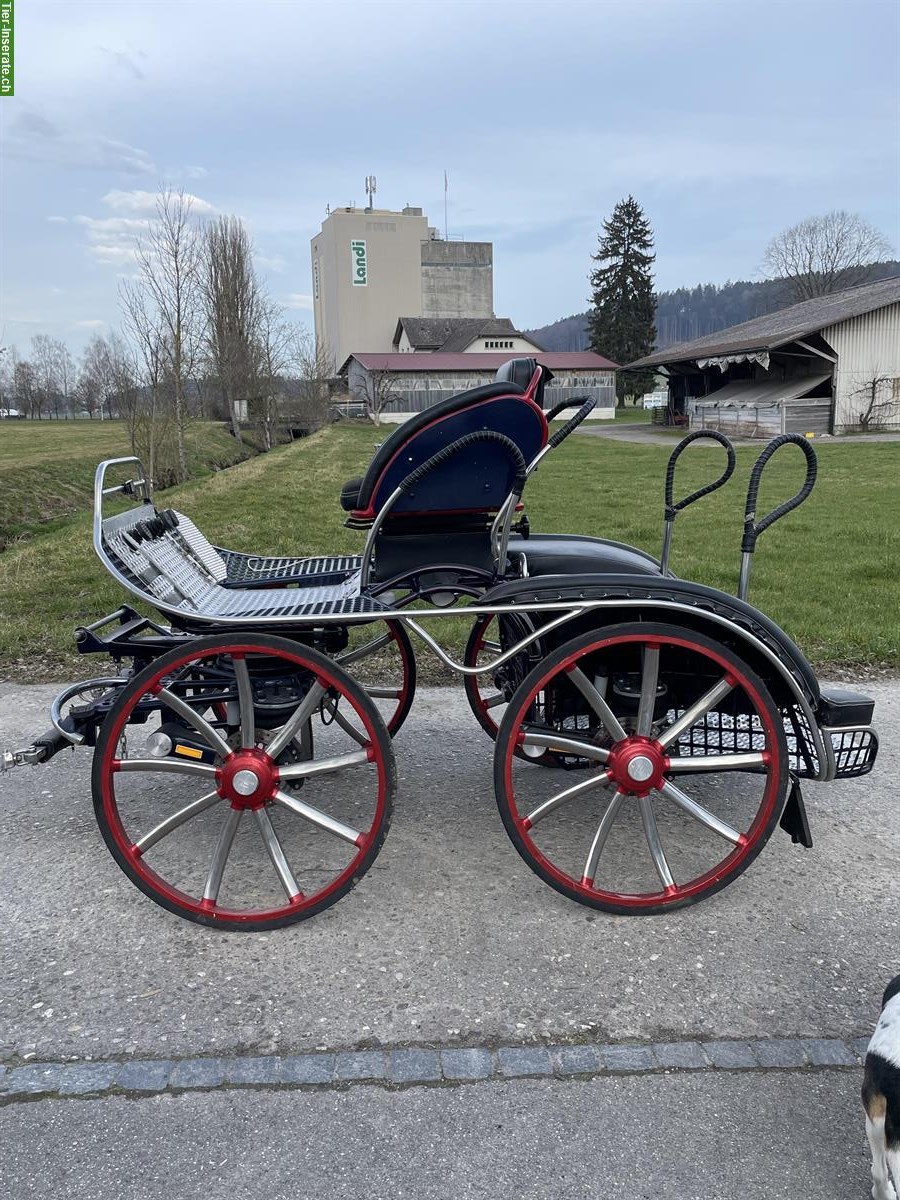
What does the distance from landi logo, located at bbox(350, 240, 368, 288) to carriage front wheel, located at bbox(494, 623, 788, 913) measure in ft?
286

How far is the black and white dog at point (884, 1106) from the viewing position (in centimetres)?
166

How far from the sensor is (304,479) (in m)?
17.8

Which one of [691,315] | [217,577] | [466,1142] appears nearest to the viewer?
[466,1142]

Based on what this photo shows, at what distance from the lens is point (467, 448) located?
9.29ft

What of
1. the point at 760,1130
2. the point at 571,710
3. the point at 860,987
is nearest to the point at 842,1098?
the point at 760,1130

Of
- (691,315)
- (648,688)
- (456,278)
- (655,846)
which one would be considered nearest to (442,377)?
(456,278)

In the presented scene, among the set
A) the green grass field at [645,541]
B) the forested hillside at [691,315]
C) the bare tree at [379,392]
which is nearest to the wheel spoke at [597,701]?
the green grass field at [645,541]

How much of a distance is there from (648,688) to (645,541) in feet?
23.4

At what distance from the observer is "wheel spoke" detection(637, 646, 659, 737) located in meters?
2.76

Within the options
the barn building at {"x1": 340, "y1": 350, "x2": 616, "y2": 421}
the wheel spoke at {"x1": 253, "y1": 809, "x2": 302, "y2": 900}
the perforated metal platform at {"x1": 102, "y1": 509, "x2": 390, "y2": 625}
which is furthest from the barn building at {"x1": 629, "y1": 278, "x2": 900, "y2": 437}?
the wheel spoke at {"x1": 253, "y1": 809, "x2": 302, "y2": 900}

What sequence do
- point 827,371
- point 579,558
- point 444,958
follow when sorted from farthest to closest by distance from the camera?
point 827,371, point 579,558, point 444,958

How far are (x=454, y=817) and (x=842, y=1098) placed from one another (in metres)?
1.68

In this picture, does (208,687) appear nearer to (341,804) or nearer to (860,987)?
(341,804)

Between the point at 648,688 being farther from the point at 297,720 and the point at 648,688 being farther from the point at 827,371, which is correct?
the point at 827,371
